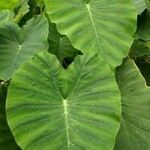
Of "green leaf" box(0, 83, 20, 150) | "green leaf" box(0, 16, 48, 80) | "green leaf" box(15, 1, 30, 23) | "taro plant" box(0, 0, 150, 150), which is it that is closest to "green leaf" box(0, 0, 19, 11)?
"green leaf" box(15, 1, 30, 23)

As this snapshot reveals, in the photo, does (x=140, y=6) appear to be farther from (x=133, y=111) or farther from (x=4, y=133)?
(x=4, y=133)

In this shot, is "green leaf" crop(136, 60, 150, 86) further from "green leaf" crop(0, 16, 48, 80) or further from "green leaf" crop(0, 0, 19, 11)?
"green leaf" crop(0, 0, 19, 11)

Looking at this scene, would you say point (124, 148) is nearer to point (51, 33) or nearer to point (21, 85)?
point (21, 85)

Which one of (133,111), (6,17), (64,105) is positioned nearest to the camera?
(64,105)

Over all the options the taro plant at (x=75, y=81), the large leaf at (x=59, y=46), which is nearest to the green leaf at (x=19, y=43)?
Answer: the taro plant at (x=75, y=81)

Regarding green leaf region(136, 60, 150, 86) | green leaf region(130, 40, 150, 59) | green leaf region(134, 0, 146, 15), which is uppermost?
green leaf region(134, 0, 146, 15)

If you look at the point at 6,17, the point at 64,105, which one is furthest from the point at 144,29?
the point at 64,105
